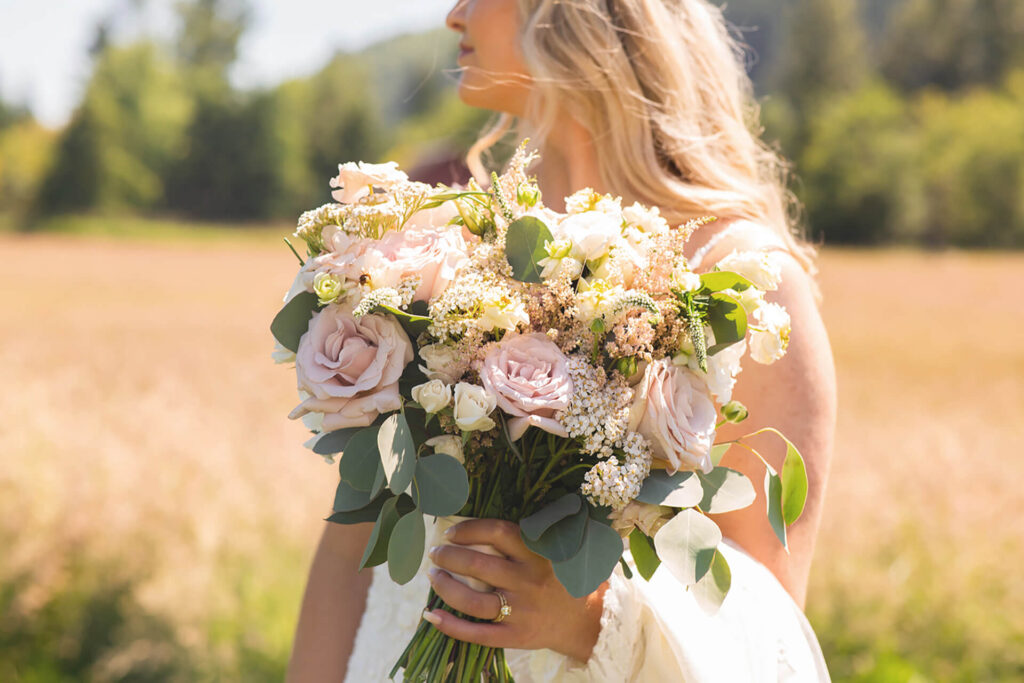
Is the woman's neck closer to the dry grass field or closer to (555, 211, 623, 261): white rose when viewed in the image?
(555, 211, 623, 261): white rose

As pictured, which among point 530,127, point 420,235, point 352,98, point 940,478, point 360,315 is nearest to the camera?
point 360,315

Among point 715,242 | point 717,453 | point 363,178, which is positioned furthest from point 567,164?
point 717,453

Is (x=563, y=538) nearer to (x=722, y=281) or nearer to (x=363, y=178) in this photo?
(x=722, y=281)

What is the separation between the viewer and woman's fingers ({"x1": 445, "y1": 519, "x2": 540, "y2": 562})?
1418 millimetres

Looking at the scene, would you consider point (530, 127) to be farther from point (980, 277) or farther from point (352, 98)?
point (352, 98)

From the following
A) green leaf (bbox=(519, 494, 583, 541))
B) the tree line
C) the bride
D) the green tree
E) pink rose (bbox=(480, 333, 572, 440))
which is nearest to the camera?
pink rose (bbox=(480, 333, 572, 440))

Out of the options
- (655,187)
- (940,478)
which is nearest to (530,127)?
(655,187)

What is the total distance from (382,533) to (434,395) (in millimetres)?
264

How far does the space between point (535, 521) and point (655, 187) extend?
1029mm

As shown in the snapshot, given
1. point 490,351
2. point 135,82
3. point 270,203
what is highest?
point 135,82

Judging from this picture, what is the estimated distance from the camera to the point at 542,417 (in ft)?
4.19

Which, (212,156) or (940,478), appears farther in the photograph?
(212,156)

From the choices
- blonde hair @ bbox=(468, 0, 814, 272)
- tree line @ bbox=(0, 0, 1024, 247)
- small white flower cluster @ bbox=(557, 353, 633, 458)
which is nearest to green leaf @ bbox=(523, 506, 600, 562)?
small white flower cluster @ bbox=(557, 353, 633, 458)

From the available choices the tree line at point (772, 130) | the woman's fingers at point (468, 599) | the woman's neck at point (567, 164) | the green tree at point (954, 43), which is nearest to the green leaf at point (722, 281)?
the woman's fingers at point (468, 599)
